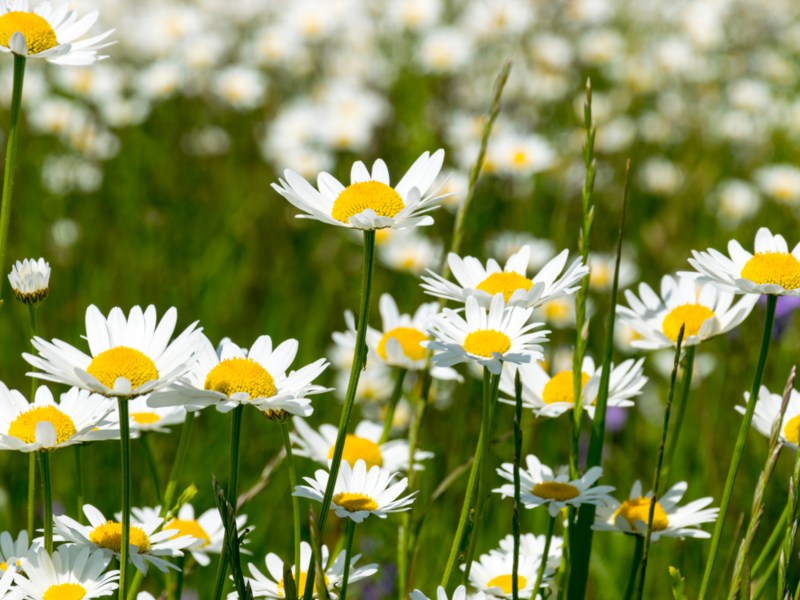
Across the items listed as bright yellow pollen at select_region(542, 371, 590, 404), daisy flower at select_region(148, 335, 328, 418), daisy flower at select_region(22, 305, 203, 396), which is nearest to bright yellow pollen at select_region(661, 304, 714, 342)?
bright yellow pollen at select_region(542, 371, 590, 404)

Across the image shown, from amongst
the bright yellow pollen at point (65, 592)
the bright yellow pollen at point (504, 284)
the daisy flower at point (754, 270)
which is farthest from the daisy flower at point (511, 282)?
the bright yellow pollen at point (65, 592)

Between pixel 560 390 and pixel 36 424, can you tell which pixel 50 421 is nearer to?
pixel 36 424

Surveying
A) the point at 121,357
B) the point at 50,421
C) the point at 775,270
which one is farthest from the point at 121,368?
the point at 775,270

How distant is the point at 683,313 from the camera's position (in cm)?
157

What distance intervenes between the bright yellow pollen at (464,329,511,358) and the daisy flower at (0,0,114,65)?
1.93 ft

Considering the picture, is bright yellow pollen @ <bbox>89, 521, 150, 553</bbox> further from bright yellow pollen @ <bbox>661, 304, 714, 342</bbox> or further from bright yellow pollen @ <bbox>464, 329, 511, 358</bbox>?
bright yellow pollen @ <bbox>661, 304, 714, 342</bbox>

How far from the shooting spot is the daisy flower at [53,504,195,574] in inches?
44.4

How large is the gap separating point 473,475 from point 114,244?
10.9ft

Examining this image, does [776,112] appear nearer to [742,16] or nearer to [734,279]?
[742,16]

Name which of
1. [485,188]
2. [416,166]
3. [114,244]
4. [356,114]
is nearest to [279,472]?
[416,166]

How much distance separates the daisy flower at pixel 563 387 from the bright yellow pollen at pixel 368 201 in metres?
0.37

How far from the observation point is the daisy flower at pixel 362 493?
118cm

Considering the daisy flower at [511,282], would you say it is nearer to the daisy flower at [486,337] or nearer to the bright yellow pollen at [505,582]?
the daisy flower at [486,337]

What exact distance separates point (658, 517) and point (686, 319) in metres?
0.31
